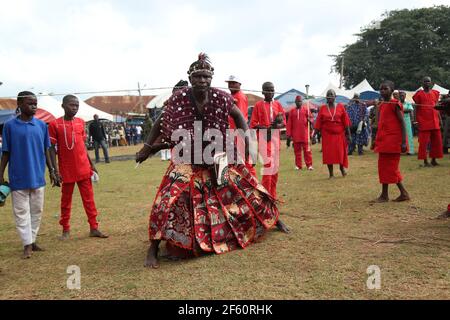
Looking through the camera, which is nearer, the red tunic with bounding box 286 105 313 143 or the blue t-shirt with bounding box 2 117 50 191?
the blue t-shirt with bounding box 2 117 50 191

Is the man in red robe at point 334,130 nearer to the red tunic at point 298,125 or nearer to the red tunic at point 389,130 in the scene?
the red tunic at point 298,125

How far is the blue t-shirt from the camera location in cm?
470

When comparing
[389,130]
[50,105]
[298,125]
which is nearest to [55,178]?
[389,130]

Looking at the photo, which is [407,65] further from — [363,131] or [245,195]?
[245,195]

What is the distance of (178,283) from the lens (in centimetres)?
365

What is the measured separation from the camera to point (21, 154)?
187 inches

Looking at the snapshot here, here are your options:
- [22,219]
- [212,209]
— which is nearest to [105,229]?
[22,219]

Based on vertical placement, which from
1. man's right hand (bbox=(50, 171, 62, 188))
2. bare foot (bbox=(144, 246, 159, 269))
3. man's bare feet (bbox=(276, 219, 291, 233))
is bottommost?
bare foot (bbox=(144, 246, 159, 269))

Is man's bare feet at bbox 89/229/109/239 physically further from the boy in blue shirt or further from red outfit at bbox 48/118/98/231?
the boy in blue shirt

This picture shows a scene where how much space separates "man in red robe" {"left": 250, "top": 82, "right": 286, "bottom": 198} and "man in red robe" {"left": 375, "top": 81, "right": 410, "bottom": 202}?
1.59 meters

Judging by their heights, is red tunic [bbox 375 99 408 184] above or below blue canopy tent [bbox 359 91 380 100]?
below

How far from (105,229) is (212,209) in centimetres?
203

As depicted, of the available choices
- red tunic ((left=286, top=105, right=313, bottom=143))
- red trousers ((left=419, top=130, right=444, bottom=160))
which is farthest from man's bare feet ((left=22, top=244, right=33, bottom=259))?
red trousers ((left=419, top=130, right=444, bottom=160))

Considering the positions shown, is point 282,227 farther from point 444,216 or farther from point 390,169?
point 390,169
